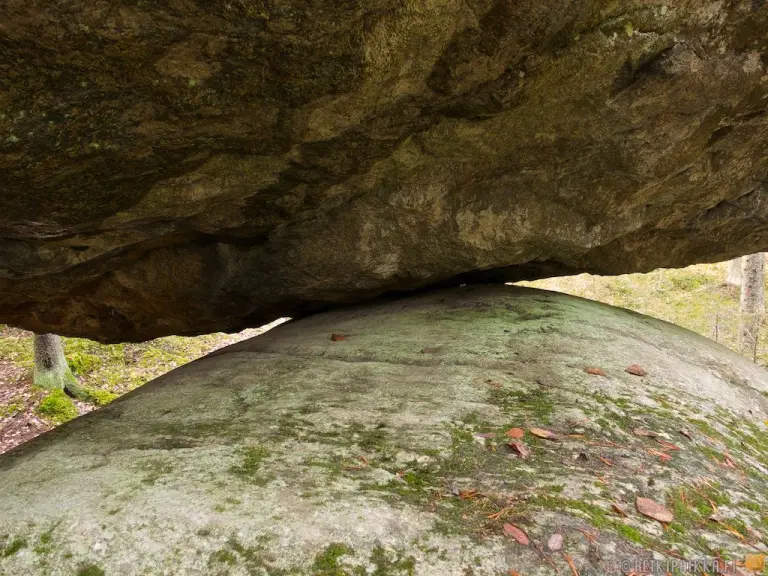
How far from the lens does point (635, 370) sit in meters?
4.55

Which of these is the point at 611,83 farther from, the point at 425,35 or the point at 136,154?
the point at 136,154

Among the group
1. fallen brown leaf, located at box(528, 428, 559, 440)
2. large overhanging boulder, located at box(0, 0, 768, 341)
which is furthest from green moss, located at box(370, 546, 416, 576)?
large overhanging boulder, located at box(0, 0, 768, 341)

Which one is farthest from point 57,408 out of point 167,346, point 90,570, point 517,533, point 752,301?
point 752,301

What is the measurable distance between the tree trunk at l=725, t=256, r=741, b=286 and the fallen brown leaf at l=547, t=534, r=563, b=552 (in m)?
Answer: 19.2

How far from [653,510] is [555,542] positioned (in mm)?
666

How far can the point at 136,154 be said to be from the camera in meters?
3.80

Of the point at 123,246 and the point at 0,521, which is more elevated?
the point at 123,246

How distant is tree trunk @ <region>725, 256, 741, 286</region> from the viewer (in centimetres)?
1816

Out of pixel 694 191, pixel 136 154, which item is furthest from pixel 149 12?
pixel 694 191

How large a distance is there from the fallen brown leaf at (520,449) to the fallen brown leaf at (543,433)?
0.17 meters

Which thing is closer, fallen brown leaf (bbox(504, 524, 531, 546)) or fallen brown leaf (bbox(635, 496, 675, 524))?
fallen brown leaf (bbox(504, 524, 531, 546))

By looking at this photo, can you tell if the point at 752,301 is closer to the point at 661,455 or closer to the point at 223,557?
the point at 661,455

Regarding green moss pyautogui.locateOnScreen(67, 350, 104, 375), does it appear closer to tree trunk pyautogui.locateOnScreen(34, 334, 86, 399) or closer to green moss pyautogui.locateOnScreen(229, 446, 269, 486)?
tree trunk pyautogui.locateOnScreen(34, 334, 86, 399)

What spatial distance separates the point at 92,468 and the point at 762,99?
6.04 meters
